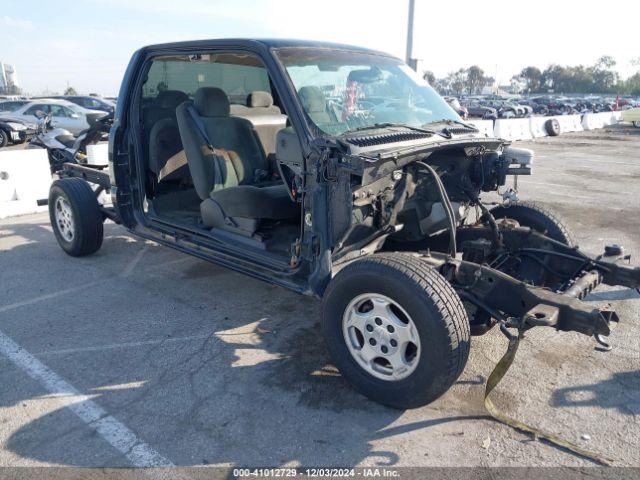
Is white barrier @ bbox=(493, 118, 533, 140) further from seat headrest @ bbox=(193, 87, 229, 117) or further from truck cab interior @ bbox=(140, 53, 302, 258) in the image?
seat headrest @ bbox=(193, 87, 229, 117)

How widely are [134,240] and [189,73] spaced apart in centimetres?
251

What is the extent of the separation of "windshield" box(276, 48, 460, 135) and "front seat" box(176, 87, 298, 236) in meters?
0.93

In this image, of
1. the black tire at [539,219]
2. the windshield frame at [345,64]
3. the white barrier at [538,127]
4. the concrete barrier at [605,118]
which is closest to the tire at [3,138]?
the windshield frame at [345,64]

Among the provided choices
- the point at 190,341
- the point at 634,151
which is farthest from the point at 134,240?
the point at 634,151

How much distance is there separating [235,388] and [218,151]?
218 cm

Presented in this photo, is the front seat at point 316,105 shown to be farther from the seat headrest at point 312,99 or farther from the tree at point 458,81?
the tree at point 458,81

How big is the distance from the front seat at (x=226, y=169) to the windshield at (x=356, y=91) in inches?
36.5

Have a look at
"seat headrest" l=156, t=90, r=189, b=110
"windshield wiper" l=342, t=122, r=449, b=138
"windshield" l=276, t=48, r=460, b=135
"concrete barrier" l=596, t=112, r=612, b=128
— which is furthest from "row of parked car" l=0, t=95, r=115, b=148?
"concrete barrier" l=596, t=112, r=612, b=128

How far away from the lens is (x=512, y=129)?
1980 centimetres

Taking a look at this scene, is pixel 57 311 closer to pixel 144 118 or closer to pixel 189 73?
pixel 144 118

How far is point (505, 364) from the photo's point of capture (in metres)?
2.80

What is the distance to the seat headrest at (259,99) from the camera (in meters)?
4.62

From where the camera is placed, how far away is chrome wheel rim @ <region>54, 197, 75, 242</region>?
5531 millimetres

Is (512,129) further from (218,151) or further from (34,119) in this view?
(218,151)
